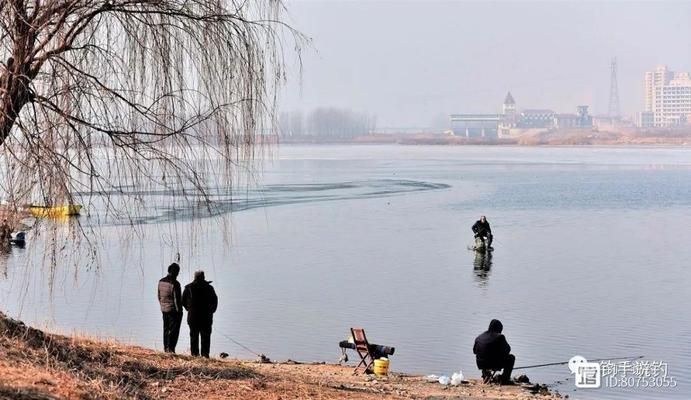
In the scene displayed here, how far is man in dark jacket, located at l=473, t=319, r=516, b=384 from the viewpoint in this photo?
13016 mm

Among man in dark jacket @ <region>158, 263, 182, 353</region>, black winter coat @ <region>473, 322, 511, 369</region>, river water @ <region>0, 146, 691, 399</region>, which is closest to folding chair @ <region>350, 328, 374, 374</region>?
black winter coat @ <region>473, 322, 511, 369</region>

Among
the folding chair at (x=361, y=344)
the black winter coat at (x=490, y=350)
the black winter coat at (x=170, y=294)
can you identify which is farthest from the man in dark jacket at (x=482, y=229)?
the black winter coat at (x=170, y=294)

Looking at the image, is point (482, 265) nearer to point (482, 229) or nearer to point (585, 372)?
point (482, 229)

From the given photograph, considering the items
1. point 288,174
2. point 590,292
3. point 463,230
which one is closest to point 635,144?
point 288,174

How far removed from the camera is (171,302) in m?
12.9

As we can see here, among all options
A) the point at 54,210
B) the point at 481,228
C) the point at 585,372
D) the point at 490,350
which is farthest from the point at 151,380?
the point at 481,228

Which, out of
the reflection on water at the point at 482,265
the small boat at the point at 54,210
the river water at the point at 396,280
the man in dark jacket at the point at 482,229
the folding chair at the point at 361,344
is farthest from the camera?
the man in dark jacket at the point at 482,229

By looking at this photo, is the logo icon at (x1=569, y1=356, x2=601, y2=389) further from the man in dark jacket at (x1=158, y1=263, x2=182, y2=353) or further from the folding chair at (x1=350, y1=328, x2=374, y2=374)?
the man in dark jacket at (x1=158, y1=263, x2=182, y2=353)

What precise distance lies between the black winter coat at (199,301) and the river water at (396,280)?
684 mm

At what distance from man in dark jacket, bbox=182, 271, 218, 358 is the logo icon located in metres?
5.53

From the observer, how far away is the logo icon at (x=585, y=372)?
15094mm

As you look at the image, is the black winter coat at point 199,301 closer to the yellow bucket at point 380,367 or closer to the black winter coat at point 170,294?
the black winter coat at point 170,294

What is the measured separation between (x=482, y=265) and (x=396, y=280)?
412cm

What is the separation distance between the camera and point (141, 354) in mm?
11484
